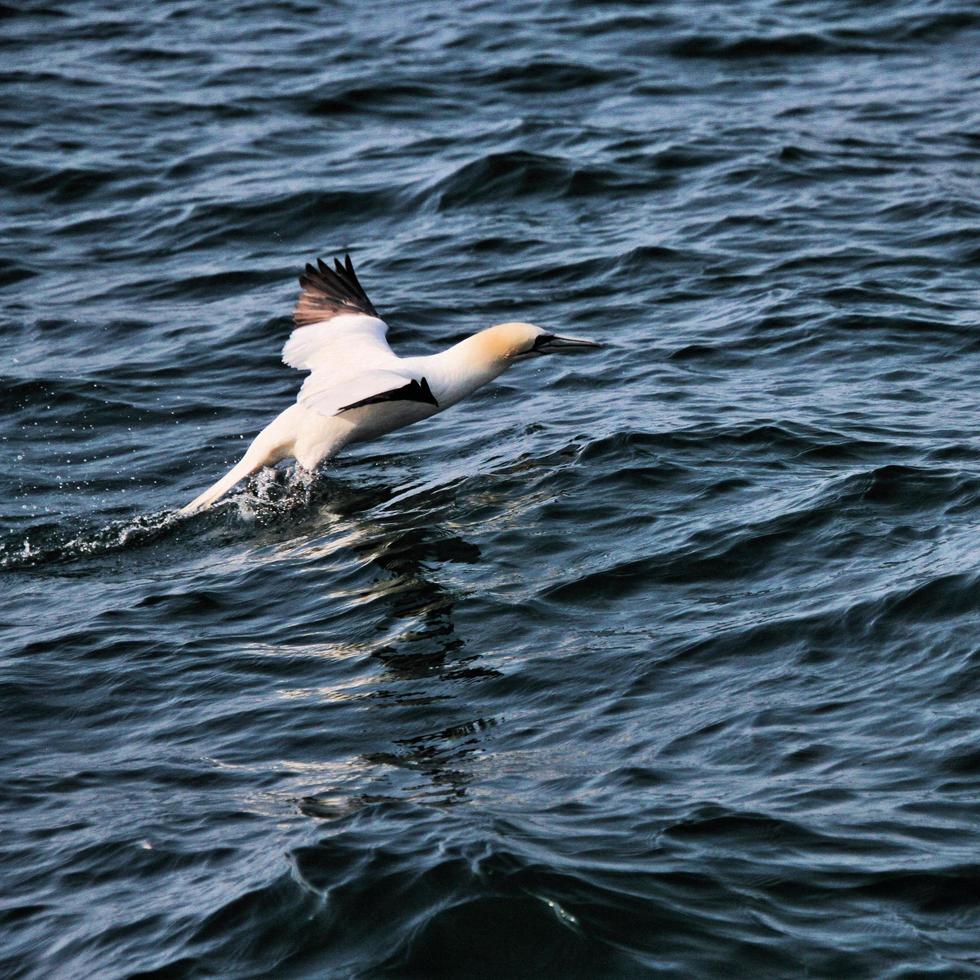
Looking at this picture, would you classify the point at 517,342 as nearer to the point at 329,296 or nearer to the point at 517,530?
the point at 329,296

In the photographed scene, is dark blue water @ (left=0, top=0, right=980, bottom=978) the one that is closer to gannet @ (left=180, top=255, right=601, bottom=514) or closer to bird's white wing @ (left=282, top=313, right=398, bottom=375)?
gannet @ (left=180, top=255, right=601, bottom=514)

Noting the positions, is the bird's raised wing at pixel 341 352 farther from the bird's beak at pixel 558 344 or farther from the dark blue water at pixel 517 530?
the bird's beak at pixel 558 344

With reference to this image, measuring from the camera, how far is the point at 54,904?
18.9 ft

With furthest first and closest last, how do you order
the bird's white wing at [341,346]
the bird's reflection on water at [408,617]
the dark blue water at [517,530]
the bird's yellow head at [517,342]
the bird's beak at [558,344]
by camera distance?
the bird's beak at [558,344], the bird's yellow head at [517,342], the bird's white wing at [341,346], the bird's reflection on water at [408,617], the dark blue water at [517,530]

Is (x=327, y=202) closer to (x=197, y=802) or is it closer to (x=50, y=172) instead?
(x=50, y=172)

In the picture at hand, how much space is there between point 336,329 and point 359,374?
1.07 meters

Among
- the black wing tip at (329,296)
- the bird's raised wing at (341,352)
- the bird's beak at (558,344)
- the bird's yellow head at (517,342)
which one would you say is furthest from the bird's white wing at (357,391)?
the black wing tip at (329,296)

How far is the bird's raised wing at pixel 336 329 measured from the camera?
33.9 ft

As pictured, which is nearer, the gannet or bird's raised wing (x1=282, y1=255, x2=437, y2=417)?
bird's raised wing (x1=282, y1=255, x2=437, y2=417)

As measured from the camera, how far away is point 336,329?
1080cm

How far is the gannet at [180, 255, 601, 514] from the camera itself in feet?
32.9

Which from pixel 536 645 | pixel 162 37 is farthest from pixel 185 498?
pixel 162 37

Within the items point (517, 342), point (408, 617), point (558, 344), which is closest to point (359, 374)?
point (517, 342)

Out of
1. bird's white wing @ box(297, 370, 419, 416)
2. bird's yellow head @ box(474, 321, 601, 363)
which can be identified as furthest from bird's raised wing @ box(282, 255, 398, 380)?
bird's yellow head @ box(474, 321, 601, 363)
